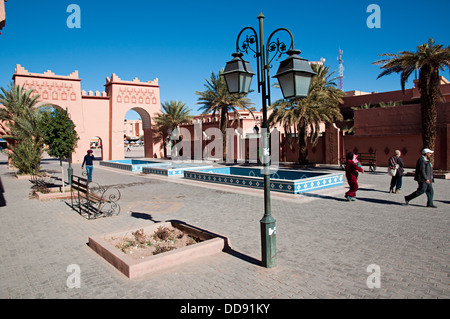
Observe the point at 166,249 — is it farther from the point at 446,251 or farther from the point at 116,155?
the point at 116,155

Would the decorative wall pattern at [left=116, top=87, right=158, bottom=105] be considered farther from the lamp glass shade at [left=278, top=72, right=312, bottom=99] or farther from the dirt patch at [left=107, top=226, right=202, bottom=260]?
the lamp glass shade at [left=278, top=72, right=312, bottom=99]

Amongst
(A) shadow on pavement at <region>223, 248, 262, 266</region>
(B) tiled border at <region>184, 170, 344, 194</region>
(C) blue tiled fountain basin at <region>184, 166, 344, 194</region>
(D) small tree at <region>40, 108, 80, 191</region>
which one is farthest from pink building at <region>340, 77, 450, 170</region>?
(D) small tree at <region>40, 108, 80, 191</region>

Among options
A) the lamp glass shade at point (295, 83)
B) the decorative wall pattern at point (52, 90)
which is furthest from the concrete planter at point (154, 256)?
the decorative wall pattern at point (52, 90)

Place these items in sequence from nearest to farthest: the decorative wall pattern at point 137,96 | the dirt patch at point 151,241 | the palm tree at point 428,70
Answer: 1. the dirt patch at point 151,241
2. the palm tree at point 428,70
3. the decorative wall pattern at point 137,96

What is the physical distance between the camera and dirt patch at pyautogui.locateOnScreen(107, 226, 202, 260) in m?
6.00

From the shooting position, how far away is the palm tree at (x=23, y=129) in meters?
17.8

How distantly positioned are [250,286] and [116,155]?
108 ft

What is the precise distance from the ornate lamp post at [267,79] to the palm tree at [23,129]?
1513 centimetres

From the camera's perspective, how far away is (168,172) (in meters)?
19.2

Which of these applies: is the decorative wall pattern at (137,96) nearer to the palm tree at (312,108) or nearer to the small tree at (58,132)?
the palm tree at (312,108)

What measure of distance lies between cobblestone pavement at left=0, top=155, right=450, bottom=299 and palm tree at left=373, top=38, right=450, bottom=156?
21.3 feet

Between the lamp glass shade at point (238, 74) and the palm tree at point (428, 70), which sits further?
the palm tree at point (428, 70)
